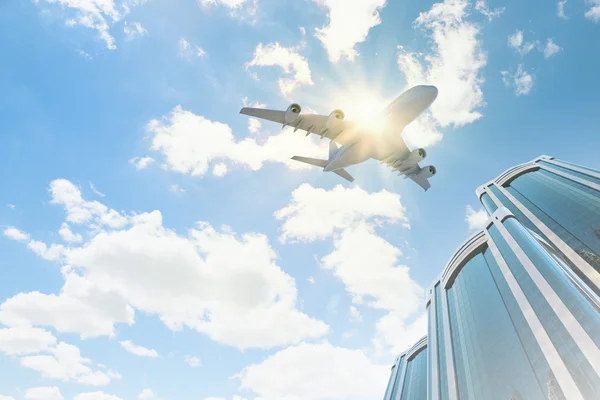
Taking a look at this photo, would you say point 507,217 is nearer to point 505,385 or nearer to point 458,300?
point 458,300

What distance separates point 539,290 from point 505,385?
11.4 m

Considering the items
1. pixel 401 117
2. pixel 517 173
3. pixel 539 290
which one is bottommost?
pixel 539 290

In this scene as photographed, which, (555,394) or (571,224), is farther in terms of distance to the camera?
(571,224)

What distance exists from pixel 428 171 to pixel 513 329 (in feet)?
72.8

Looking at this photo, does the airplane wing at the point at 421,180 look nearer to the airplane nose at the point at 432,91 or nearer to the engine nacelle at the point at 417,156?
the engine nacelle at the point at 417,156

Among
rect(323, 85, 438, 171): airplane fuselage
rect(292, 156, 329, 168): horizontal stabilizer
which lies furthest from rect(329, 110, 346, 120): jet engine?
rect(292, 156, 329, 168): horizontal stabilizer

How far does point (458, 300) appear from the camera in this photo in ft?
188

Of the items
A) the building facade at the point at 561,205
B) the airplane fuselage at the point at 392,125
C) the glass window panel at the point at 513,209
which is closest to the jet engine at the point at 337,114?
the airplane fuselage at the point at 392,125

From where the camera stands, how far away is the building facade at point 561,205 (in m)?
46.1

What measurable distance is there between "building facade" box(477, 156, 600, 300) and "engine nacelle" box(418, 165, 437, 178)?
64.0 feet

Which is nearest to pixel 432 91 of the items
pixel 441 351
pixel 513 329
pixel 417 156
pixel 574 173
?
pixel 417 156

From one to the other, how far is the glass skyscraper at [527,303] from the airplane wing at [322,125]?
91.5ft

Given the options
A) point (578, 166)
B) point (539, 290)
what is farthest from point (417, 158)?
point (578, 166)

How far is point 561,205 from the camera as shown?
5706 centimetres
